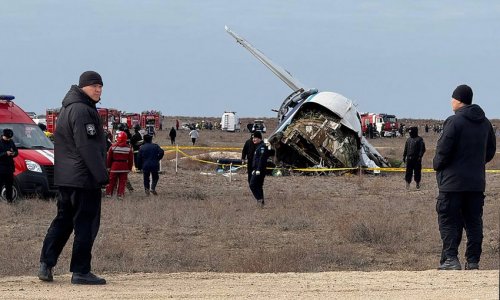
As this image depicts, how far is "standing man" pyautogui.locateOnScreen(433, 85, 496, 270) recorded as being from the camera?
35.2 feet

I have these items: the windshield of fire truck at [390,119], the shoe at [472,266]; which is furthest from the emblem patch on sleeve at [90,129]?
the windshield of fire truck at [390,119]

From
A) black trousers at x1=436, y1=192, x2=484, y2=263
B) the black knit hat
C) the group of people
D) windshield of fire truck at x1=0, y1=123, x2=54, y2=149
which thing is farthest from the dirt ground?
windshield of fire truck at x1=0, y1=123, x2=54, y2=149

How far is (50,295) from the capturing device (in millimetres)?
8703

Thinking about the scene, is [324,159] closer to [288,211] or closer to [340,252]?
[288,211]

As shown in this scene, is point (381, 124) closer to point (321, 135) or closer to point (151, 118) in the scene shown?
point (151, 118)

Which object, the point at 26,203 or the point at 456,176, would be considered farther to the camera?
the point at 26,203

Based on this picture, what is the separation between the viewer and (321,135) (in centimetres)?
3428

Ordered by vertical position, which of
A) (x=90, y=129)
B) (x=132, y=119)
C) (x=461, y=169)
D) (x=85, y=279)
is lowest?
(x=85, y=279)

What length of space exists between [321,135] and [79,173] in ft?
83.6

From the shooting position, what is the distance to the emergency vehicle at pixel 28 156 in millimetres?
21172

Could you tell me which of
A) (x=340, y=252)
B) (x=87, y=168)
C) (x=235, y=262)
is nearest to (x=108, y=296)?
(x=87, y=168)

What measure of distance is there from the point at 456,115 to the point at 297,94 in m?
26.0

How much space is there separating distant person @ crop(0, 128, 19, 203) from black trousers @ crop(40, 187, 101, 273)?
10.8 metres

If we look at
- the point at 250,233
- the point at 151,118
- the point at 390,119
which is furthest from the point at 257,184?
the point at 390,119
